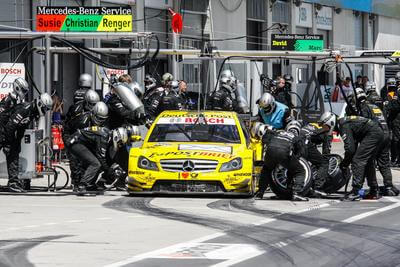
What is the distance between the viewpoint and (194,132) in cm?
1998

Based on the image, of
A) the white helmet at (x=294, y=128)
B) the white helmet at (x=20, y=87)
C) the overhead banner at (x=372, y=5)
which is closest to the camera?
the white helmet at (x=294, y=128)

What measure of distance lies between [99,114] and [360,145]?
171 inches

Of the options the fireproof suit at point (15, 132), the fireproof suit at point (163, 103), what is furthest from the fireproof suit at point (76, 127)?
the fireproof suit at point (163, 103)

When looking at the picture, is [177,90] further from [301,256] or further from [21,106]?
[301,256]

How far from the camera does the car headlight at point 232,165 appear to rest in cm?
1880

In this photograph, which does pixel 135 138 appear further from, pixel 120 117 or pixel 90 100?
pixel 90 100

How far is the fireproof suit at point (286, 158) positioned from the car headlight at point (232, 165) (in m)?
0.40

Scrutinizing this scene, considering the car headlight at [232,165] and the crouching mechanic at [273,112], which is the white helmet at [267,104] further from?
the car headlight at [232,165]

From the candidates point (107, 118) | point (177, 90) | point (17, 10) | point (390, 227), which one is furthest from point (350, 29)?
point (390, 227)

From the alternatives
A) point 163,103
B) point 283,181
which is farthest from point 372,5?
point 283,181

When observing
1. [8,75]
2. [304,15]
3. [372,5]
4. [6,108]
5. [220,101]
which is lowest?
[6,108]

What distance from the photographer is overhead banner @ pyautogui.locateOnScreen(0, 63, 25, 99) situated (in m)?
23.4

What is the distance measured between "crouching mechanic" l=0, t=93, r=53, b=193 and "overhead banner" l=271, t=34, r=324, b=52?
446 inches

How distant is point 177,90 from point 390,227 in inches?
417
